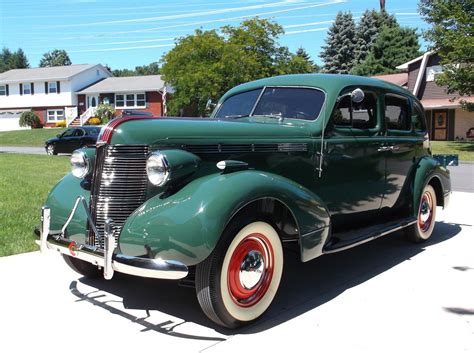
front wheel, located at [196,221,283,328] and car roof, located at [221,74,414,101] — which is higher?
car roof, located at [221,74,414,101]

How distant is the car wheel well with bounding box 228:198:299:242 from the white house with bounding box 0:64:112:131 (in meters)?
45.2

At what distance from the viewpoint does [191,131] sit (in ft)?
12.1

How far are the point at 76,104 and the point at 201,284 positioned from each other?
47.0 metres

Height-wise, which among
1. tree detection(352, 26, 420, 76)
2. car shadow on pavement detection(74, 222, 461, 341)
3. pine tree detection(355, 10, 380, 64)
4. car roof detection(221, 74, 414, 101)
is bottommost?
car shadow on pavement detection(74, 222, 461, 341)

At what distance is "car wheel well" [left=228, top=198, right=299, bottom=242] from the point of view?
3.61m

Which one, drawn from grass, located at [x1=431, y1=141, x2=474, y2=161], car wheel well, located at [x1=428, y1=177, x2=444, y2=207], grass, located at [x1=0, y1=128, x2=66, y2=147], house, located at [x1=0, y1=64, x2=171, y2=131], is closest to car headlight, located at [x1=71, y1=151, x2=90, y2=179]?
car wheel well, located at [x1=428, y1=177, x2=444, y2=207]

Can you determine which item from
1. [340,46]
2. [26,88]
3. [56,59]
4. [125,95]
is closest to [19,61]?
[56,59]

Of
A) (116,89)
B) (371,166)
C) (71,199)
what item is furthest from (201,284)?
(116,89)

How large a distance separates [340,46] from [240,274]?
159ft

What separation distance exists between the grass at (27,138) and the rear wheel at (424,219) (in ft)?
103

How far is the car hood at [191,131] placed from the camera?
11.7ft

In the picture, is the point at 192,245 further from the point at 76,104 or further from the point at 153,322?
the point at 76,104

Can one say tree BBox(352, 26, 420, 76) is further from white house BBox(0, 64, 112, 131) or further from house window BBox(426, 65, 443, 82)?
white house BBox(0, 64, 112, 131)

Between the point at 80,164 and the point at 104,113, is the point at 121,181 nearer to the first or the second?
the point at 80,164
